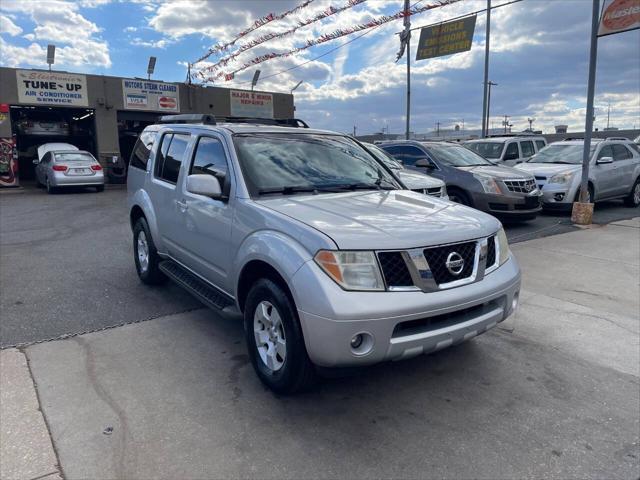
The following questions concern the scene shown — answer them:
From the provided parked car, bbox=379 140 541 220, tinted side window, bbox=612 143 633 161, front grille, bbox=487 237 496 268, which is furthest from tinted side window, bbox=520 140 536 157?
front grille, bbox=487 237 496 268

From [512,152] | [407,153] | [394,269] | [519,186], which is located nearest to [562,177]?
[519,186]

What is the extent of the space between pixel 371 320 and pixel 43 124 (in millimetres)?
Result: 26449

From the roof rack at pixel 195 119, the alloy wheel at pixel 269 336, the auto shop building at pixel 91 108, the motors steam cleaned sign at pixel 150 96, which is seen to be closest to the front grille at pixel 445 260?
the alloy wheel at pixel 269 336

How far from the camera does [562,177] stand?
1108 cm

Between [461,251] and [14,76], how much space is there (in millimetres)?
23088

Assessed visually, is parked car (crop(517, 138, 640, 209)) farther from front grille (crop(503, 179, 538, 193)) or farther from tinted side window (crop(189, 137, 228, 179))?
tinted side window (crop(189, 137, 228, 179))

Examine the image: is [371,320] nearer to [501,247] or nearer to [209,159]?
[501,247]

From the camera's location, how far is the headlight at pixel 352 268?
2.86 m

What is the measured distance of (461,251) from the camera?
321 cm

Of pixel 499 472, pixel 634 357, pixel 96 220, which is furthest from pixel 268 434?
pixel 96 220

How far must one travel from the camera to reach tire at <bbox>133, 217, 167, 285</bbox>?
5.52 m

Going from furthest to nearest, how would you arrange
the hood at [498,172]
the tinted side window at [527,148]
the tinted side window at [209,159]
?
the tinted side window at [527,148] < the hood at [498,172] < the tinted side window at [209,159]

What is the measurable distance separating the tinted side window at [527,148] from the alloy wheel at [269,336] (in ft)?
43.8

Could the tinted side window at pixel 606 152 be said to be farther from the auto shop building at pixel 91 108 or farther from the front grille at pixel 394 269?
the auto shop building at pixel 91 108
